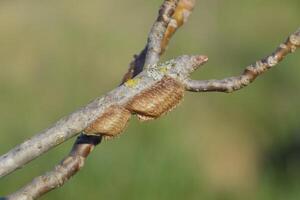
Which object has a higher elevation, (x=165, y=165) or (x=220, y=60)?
(x=220, y=60)

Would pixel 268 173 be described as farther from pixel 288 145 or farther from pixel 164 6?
pixel 164 6

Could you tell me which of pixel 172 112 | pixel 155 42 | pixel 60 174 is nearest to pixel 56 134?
pixel 60 174

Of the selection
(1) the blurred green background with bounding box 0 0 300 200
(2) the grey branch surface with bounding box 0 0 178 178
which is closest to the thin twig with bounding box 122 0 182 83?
(2) the grey branch surface with bounding box 0 0 178 178

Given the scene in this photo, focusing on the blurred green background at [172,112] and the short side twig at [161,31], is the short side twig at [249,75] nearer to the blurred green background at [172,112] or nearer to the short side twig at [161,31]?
the short side twig at [161,31]

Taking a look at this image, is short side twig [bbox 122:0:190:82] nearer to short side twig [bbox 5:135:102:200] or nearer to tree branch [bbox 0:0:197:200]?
tree branch [bbox 0:0:197:200]

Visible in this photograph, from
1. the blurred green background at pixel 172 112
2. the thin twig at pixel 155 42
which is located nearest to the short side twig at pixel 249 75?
the thin twig at pixel 155 42

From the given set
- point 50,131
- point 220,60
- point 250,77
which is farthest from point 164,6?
point 220,60
